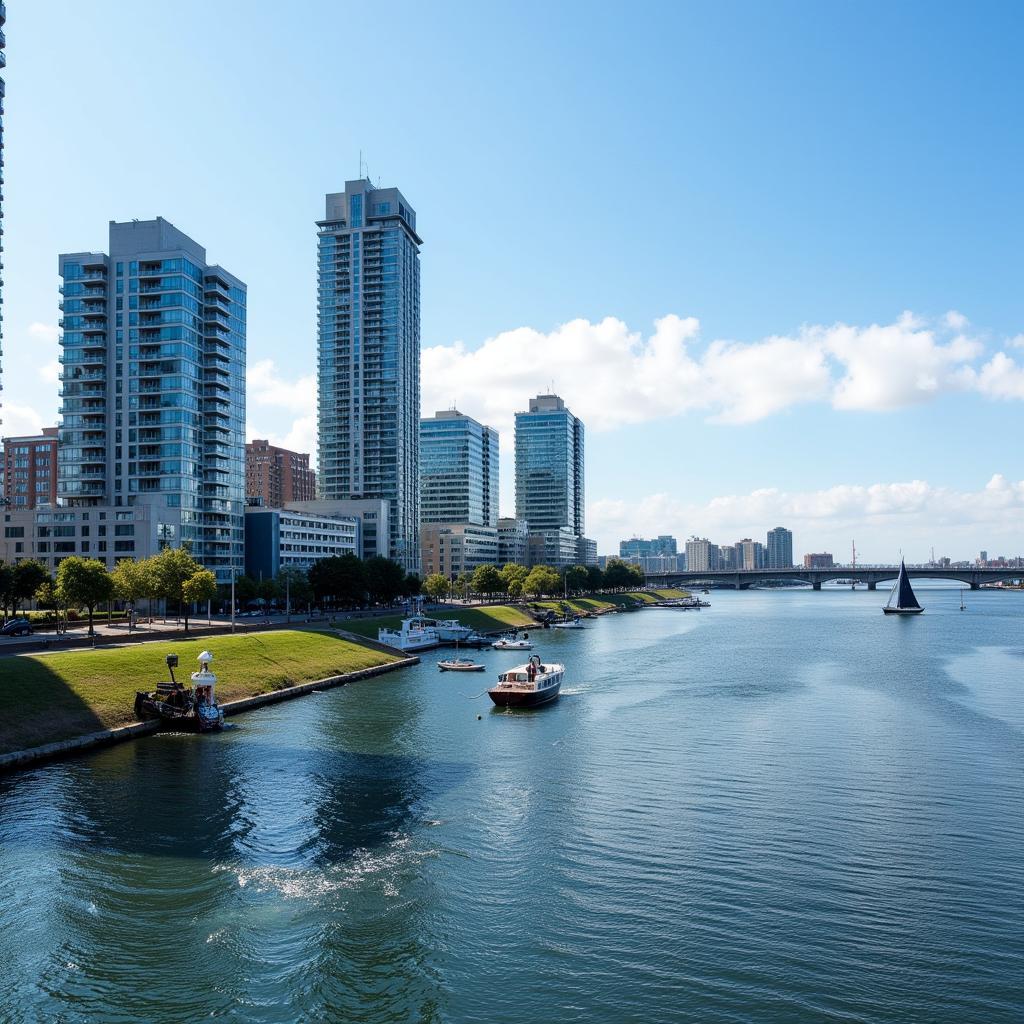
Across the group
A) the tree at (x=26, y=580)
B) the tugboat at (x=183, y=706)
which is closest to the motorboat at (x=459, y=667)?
the tugboat at (x=183, y=706)

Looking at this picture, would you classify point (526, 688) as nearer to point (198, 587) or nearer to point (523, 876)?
point (523, 876)

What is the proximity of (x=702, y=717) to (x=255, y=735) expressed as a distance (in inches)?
1598

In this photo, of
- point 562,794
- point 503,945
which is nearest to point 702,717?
point 562,794

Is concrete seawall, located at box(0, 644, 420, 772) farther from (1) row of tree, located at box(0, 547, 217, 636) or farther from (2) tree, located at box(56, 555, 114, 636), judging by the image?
(1) row of tree, located at box(0, 547, 217, 636)

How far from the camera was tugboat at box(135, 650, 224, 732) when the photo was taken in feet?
237

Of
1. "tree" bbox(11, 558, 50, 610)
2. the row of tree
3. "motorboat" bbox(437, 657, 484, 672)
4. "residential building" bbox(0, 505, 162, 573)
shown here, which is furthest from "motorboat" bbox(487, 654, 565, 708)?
"residential building" bbox(0, 505, 162, 573)

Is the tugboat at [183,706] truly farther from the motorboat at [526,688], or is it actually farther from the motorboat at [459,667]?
the motorboat at [459,667]

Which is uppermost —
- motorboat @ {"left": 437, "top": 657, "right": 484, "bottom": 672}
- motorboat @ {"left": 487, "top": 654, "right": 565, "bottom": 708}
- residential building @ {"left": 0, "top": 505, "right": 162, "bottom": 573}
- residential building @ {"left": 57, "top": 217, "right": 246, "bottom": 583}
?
residential building @ {"left": 57, "top": 217, "right": 246, "bottom": 583}

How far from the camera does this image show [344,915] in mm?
34125

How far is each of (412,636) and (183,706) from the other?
72.2m

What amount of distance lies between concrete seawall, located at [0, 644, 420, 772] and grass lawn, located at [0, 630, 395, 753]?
85 centimetres

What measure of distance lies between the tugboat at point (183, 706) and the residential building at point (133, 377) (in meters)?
123

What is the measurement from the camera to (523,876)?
38.4 m

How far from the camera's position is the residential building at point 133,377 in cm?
19250
